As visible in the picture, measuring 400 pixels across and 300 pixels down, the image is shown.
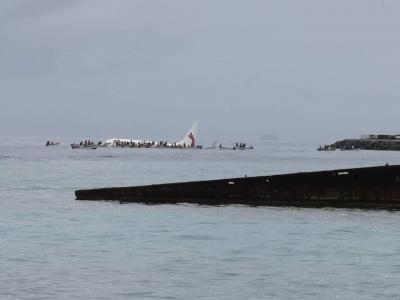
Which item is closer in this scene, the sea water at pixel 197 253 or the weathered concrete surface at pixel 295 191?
the sea water at pixel 197 253

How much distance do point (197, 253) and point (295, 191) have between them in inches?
733

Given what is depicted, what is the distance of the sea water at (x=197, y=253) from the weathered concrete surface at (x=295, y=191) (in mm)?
1156

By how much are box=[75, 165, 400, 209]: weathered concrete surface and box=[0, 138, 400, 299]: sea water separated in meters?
1.16

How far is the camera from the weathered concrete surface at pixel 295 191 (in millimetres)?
51781

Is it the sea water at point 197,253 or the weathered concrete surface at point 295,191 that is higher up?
the weathered concrete surface at point 295,191

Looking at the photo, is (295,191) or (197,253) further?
(295,191)

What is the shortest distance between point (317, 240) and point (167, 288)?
13.9 metres

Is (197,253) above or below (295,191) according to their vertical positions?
below

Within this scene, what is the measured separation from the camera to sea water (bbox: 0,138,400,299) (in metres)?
27.6

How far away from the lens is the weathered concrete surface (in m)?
51.8

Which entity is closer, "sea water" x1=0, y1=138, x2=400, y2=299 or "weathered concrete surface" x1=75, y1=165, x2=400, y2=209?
"sea water" x1=0, y1=138, x2=400, y2=299

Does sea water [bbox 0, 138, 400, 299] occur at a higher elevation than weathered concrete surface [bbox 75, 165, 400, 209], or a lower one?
lower

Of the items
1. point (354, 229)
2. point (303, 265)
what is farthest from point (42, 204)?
point (303, 265)

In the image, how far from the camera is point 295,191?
53.7m
